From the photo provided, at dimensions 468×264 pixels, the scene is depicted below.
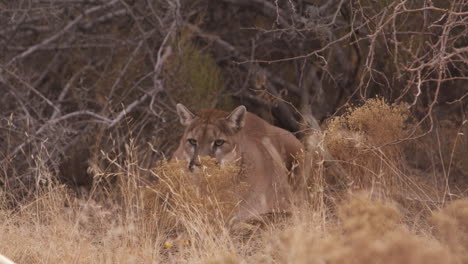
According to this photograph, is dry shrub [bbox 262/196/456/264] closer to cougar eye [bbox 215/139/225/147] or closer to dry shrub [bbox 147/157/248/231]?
dry shrub [bbox 147/157/248/231]

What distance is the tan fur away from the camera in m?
6.11

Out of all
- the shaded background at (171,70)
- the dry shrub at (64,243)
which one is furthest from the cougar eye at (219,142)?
the shaded background at (171,70)

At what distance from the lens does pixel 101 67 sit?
9.24m

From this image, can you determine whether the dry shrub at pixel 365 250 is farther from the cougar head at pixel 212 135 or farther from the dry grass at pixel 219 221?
the cougar head at pixel 212 135

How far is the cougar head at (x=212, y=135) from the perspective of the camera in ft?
19.9

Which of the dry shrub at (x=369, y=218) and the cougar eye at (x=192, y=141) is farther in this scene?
the cougar eye at (x=192, y=141)

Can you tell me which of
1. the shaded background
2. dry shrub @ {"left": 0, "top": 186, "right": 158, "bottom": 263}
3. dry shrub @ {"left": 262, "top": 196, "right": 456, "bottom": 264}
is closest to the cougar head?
dry shrub @ {"left": 0, "top": 186, "right": 158, "bottom": 263}

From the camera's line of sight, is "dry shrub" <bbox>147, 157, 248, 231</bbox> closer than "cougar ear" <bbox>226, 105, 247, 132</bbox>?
Yes

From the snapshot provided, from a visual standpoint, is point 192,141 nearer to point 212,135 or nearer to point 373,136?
point 212,135

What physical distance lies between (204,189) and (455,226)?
232 cm

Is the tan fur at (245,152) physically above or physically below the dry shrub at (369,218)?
below

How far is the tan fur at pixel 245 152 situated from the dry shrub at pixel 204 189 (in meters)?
0.25

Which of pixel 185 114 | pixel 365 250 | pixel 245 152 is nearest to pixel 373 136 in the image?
pixel 245 152

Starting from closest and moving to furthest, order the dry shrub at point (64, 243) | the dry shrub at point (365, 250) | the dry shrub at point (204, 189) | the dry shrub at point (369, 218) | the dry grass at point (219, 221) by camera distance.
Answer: the dry shrub at point (365, 250) → the dry shrub at point (369, 218) → the dry grass at point (219, 221) → the dry shrub at point (64, 243) → the dry shrub at point (204, 189)
